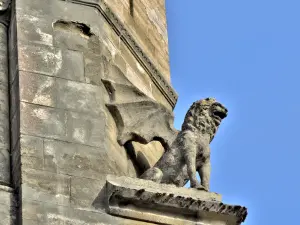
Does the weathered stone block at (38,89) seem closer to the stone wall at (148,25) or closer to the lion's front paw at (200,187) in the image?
the lion's front paw at (200,187)

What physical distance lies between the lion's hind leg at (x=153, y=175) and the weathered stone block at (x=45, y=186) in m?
0.97

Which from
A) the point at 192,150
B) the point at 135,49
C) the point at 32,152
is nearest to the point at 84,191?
the point at 32,152

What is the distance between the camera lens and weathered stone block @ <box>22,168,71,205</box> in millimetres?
14953

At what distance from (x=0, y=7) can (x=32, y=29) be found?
1.99 feet

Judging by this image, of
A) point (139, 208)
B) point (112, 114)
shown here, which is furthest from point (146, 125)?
point (139, 208)

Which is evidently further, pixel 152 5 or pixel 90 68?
pixel 152 5

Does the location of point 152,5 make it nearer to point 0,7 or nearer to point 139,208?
point 0,7

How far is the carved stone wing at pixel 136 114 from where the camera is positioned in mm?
16547

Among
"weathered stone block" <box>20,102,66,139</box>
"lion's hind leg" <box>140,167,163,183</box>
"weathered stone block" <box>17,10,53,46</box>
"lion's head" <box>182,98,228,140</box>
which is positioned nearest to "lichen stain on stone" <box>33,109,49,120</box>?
"weathered stone block" <box>20,102,66,139</box>

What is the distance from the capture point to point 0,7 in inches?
670

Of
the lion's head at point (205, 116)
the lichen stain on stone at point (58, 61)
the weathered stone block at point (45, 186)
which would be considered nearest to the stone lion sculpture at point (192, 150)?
the lion's head at point (205, 116)

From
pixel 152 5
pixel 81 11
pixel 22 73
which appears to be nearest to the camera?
pixel 22 73

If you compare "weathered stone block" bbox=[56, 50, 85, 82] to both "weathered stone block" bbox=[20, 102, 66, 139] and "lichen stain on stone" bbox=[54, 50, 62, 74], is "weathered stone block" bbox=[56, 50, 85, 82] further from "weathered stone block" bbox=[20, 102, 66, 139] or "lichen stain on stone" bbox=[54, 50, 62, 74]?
"weathered stone block" bbox=[20, 102, 66, 139]

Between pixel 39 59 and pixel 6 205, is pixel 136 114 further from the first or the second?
pixel 6 205
